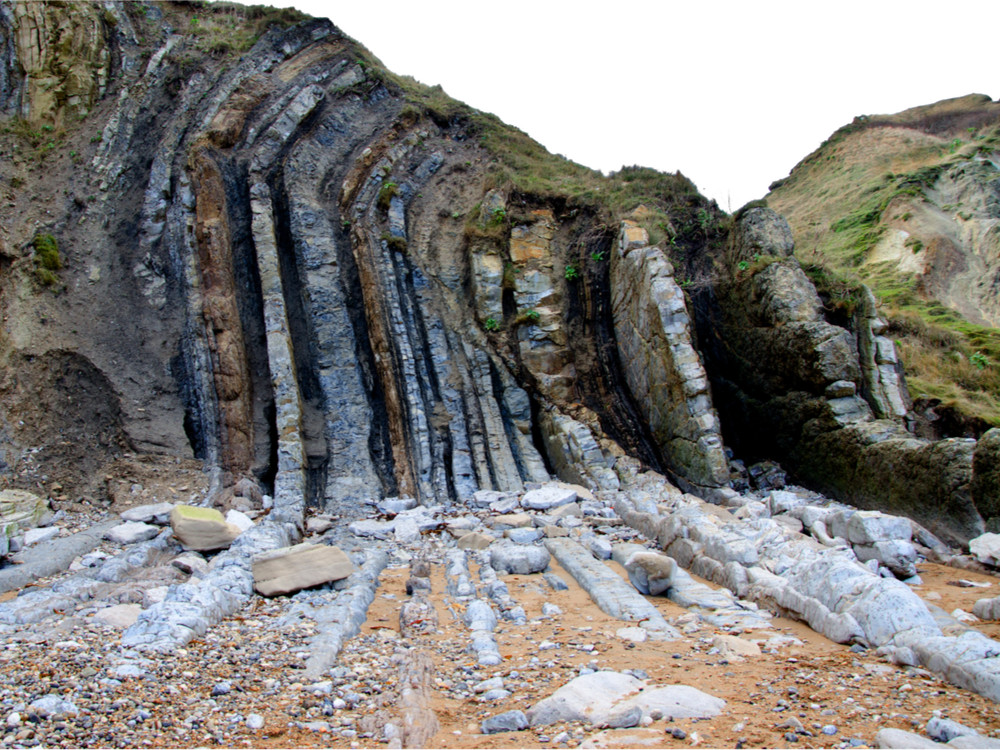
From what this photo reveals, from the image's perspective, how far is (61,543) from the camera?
834 cm

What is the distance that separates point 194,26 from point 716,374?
17176 millimetres

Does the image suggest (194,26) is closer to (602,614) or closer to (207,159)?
(207,159)

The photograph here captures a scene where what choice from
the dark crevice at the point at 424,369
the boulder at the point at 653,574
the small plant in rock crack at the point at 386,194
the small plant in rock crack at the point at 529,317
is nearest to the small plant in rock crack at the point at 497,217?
the dark crevice at the point at 424,369

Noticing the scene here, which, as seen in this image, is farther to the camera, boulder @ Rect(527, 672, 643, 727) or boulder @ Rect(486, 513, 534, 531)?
boulder @ Rect(486, 513, 534, 531)

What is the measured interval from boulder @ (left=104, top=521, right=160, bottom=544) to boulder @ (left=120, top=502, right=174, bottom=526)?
18.4 inches

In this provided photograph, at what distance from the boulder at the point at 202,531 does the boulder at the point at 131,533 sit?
1211mm

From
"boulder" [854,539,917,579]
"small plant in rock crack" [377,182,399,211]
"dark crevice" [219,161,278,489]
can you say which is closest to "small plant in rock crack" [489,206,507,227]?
"small plant in rock crack" [377,182,399,211]

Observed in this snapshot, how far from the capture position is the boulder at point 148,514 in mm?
9859

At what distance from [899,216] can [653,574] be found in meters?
20.4

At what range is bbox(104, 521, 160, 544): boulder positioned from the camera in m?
8.83

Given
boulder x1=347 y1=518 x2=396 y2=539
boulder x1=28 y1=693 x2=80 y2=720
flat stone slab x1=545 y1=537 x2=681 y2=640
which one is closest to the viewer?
boulder x1=28 y1=693 x2=80 y2=720

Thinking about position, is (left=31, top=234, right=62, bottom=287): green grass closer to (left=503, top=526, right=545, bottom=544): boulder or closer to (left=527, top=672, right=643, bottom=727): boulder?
(left=503, top=526, right=545, bottom=544): boulder

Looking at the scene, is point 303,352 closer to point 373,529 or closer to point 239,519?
point 239,519

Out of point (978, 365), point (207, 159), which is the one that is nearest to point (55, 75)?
point (207, 159)
